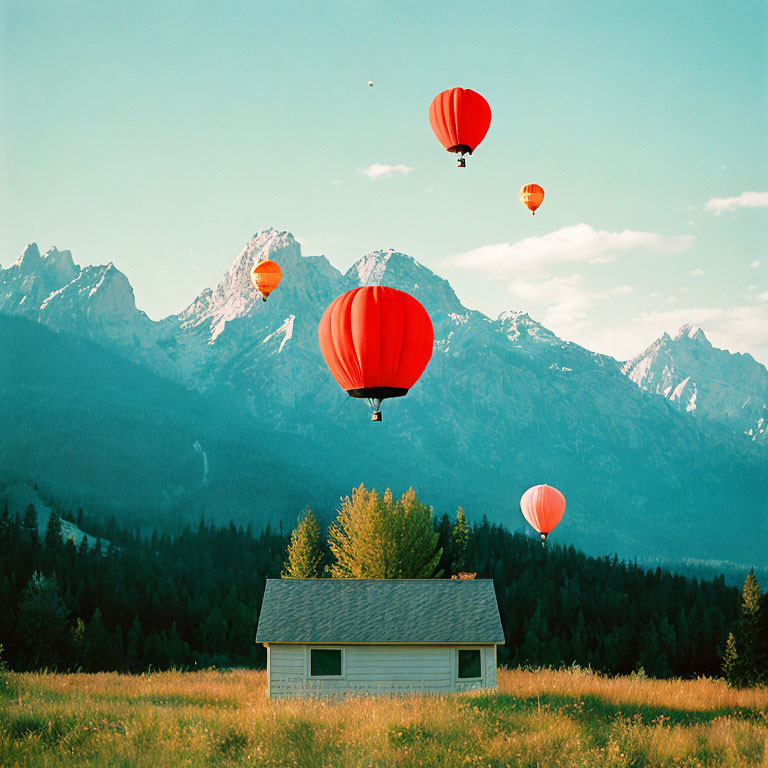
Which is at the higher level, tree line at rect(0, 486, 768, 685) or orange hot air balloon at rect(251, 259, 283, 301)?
orange hot air balloon at rect(251, 259, 283, 301)

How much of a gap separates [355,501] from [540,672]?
2648cm

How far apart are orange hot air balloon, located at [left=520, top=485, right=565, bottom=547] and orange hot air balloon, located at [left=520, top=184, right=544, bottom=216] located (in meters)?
19.5

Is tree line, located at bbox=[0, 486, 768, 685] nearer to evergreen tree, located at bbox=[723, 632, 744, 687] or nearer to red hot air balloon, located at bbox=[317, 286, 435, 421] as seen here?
evergreen tree, located at bbox=[723, 632, 744, 687]

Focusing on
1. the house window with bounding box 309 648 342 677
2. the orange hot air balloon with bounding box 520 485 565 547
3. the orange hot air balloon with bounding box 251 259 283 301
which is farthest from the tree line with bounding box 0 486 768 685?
the orange hot air balloon with bounding box 251 259 283 301

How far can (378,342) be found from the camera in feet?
86.5

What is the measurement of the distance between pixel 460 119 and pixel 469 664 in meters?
22.5

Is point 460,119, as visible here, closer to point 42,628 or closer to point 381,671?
point 381,671

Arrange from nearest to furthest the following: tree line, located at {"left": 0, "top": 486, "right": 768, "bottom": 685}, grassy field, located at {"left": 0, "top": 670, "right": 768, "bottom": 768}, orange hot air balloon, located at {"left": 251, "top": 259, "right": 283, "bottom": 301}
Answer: grassy field, located at {"left": 0, "top": 670, "right": 768, "bottom": 768} < orange hot air balloon, located at {"left": 251, "top": 259, "right": 283, "bottom": 301} < tree line, located at {"left": 0, "top": 486, "right": 768, "bottom": 685}

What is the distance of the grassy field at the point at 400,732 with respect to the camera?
2091 centimetres

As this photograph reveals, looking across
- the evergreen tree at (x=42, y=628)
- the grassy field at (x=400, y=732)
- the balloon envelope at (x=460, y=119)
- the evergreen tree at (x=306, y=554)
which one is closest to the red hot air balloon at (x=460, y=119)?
the balloon envelope at (x=460, y=119)

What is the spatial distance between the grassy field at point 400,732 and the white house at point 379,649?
17.3 feet

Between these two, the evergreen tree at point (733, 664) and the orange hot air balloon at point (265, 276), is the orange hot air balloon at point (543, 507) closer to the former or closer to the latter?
the evergreen tree at point (733, 664)

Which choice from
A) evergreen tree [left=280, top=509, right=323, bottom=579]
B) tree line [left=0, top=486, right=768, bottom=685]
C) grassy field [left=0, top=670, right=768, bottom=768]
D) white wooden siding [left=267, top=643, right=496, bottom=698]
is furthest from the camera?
evergreen tree [left=280, top=509, right=323, bottom=579]

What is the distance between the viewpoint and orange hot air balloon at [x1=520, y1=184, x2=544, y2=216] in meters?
54.6
